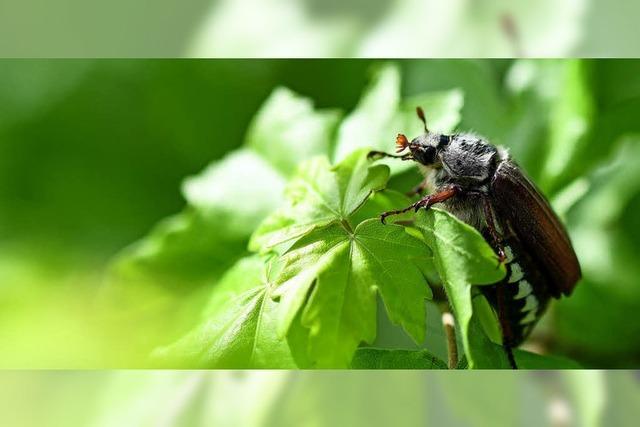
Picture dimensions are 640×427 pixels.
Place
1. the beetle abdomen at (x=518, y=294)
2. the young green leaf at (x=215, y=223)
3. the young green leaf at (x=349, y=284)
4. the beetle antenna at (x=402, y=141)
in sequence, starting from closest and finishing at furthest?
the young green leaf at (x=349, y=284), the beetle abdomen at (x=518, y=294), the beetle antenna at (x=402, y=141), the young green leaf at (x=215, y=223)

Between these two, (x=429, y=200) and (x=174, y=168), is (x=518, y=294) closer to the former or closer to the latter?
(x=429, y=200)

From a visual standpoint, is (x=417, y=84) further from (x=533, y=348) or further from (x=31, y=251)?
(x=31, y=251)

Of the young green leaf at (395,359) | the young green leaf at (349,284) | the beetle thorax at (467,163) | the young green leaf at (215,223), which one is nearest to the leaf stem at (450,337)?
the young green leaf at (395,359)

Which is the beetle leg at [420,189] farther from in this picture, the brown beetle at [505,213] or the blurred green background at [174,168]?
the blurred green background at [174,168]

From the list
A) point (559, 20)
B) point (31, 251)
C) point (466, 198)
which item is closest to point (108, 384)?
point (31, 251)

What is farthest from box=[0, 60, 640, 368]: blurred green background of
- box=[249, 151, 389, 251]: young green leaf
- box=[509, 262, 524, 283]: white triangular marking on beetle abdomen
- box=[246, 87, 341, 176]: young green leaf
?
box=[509, 262, 524, 283]: white triangular marking on beetle abdomen

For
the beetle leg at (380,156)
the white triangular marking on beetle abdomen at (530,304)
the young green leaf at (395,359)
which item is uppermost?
the beetle leg at (380,156)
